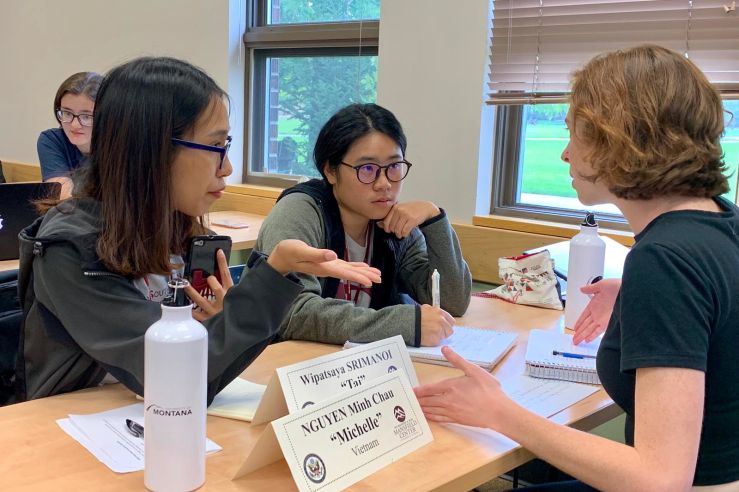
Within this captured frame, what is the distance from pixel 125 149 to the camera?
1227mm

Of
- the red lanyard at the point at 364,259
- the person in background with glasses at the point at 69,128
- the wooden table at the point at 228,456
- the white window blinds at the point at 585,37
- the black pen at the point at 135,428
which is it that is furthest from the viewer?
the person in background with glasses at the point at 69,128

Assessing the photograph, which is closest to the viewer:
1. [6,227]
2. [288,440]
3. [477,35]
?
[288,440]

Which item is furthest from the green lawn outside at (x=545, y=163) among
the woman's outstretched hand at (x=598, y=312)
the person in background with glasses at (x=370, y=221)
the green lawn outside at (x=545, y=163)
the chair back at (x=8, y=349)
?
the chair back at (x=8, y=349)

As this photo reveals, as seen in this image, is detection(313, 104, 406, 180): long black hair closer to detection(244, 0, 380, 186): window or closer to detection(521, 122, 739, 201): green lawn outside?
detection(521, 122, 739, 201): green lawn outside

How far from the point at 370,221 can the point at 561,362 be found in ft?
2.55

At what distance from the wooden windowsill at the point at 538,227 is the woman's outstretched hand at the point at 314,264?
1.46m

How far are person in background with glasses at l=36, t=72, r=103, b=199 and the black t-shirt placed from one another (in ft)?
8.38

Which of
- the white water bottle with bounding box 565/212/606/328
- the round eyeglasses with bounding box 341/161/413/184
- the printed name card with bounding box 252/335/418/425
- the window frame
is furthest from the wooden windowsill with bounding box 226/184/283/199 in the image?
the printed name card with bounding box 252/335/418/425

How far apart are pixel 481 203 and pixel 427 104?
1.46ft

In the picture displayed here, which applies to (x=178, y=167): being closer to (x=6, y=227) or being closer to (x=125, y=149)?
(x=125, y=149)

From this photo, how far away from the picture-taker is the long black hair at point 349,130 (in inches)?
75.7

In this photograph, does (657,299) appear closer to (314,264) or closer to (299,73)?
(314,264)

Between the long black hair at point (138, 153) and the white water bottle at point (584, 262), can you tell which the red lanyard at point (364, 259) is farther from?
the long black hair at point (138, 153)

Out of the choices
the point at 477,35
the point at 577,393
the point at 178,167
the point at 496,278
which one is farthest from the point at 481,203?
the point at 178,167
